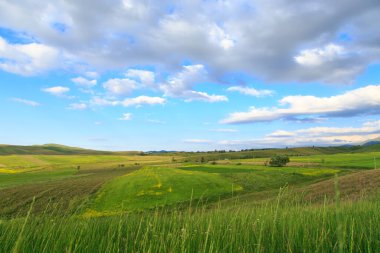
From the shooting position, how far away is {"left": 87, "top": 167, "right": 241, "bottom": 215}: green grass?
42287 millimetres

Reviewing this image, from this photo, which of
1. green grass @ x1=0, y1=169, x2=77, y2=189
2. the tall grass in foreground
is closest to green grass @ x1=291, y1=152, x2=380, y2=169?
green grass @ x1=0, y1=169, x2=77, y2=189

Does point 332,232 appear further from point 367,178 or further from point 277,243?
point 367,178

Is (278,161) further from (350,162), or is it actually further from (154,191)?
(154,191)

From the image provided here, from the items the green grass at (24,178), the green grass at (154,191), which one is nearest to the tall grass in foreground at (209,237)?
the green grass at (154,191)

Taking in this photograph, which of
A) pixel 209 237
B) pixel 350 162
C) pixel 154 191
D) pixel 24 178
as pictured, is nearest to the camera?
pixel 209 237

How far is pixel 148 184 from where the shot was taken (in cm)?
5456

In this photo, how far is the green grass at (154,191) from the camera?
42.3 metres

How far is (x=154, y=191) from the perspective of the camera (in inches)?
1971

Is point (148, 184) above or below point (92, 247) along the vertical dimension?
below

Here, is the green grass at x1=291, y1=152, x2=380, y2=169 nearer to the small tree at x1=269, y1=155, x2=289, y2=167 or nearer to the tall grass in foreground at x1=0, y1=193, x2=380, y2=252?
the small tree at x1=269, y1=155, x2=289, y2=167

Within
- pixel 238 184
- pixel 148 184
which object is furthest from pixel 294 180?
pixel 148 184

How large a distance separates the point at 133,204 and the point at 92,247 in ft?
131

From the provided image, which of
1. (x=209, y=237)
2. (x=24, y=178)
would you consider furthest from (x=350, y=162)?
(x=209, y=237)

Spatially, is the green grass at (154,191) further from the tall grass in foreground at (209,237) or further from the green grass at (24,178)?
the tall grass in foreground at (209,237)
